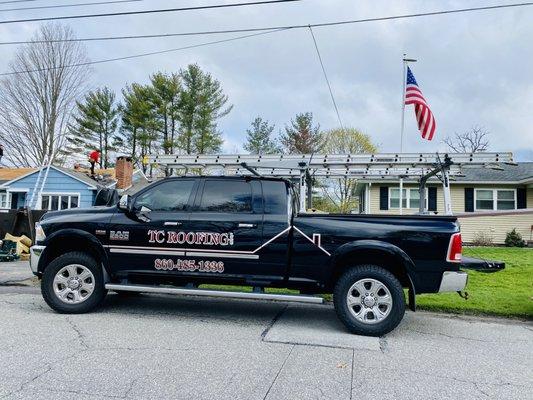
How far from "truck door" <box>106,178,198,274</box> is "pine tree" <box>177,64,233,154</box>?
28667mm

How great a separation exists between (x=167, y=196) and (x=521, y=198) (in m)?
19.7

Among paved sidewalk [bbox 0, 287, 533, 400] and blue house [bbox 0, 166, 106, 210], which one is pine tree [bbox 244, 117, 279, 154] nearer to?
blue house [bbox 0, 166, 106, 210]

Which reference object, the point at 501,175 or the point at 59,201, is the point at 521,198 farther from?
the point at 59,201

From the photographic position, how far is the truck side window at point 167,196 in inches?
266

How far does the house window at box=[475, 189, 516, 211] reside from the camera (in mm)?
21578

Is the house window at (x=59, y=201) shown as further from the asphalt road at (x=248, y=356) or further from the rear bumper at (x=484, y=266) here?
the rear bumper at (x=484, y=266)

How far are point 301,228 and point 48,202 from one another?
20.9m

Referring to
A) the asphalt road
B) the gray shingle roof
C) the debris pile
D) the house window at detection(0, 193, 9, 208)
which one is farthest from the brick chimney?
the asphalt road

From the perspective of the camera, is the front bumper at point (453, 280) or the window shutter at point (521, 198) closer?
the front bumper at point (453, 280)

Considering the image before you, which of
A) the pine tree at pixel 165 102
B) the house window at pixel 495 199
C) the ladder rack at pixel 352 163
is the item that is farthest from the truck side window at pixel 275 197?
the pine tree at pixel 165 102

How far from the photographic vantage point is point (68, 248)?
6.99 m

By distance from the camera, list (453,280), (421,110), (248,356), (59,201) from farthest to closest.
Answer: (59,201) < (421,110) < (453,280) < (248,356)

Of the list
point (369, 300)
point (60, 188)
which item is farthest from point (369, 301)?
point (60, 188)

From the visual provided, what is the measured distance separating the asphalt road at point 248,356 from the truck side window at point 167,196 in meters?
1.61
